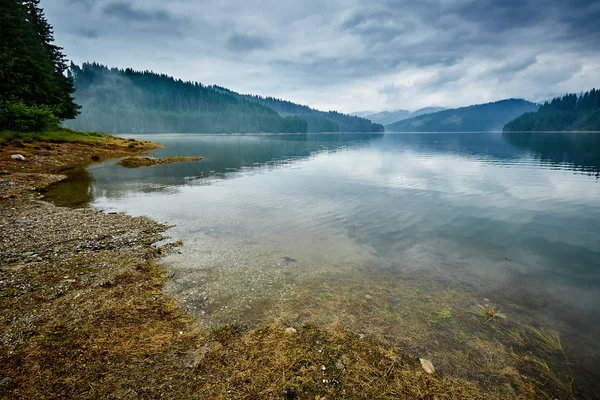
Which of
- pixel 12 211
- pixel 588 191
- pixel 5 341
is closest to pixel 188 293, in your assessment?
pixel 5 341

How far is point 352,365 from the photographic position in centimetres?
650

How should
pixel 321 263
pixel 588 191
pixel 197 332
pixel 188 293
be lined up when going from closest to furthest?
1. pixel 197 332
2. pixel 188 293
3. pixel 321 263
4. pixel 588 191

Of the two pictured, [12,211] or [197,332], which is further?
[12,211]

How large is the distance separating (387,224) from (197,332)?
45.4 feet

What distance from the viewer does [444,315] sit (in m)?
8.68

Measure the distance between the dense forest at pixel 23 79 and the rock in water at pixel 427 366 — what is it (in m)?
62.4

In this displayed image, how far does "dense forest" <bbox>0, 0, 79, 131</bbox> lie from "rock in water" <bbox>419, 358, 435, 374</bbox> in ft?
205

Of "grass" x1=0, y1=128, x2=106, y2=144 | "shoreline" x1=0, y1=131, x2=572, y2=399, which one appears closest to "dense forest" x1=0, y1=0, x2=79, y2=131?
"grass" x1=0, y1=128, x2=106, y2=144

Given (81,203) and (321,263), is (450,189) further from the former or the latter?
(81,203)

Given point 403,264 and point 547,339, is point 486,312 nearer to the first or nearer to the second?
point 547,339

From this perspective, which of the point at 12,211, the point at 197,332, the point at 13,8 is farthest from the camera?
the point at 13,8

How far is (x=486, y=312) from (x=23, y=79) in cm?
6996

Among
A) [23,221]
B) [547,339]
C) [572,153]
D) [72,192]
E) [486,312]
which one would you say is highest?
[572,153]

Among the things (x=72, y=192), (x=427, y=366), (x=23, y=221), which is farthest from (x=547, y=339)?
(x=72, y=192)
